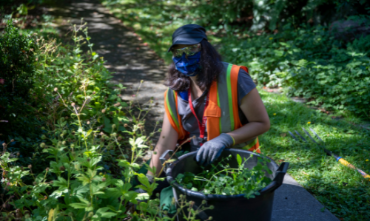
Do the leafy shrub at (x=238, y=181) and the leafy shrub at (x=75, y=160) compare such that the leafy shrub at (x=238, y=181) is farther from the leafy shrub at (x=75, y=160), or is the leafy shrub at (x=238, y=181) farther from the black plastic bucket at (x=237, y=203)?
the leafy shrub at (x=75, y=160)

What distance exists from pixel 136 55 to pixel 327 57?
12.7ft

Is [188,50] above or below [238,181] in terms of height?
above

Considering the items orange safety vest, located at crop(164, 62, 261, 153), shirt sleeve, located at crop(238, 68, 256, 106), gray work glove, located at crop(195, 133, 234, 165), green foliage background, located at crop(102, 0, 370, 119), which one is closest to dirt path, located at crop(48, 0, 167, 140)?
green foliage background, located at crop(102, 0, 370, 119)

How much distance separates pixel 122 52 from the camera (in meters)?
7.15

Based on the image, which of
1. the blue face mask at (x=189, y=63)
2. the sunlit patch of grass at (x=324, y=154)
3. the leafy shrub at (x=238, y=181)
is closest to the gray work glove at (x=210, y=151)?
the leafy shrub at (x=238, y=181)

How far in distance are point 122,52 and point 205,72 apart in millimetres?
5325

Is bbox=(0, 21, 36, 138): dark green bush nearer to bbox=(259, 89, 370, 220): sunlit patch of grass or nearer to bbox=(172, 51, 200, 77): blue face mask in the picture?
bbox=(172, 51, 200, 77): blue face mask

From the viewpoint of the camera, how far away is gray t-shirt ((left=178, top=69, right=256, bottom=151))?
2137 mm

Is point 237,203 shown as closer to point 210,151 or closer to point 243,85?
point 210,151

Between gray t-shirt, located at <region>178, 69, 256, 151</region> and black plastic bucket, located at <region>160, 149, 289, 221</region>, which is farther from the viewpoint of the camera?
gray t-shirt, located at <region>178, 69, 256, 151</region>

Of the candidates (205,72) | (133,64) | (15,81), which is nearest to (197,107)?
(205,72)

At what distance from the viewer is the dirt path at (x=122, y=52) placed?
5.11 m

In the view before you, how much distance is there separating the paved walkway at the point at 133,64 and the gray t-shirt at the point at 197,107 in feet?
2.87

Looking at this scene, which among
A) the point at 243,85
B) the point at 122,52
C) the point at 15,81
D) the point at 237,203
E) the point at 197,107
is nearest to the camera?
the point at 237,203
